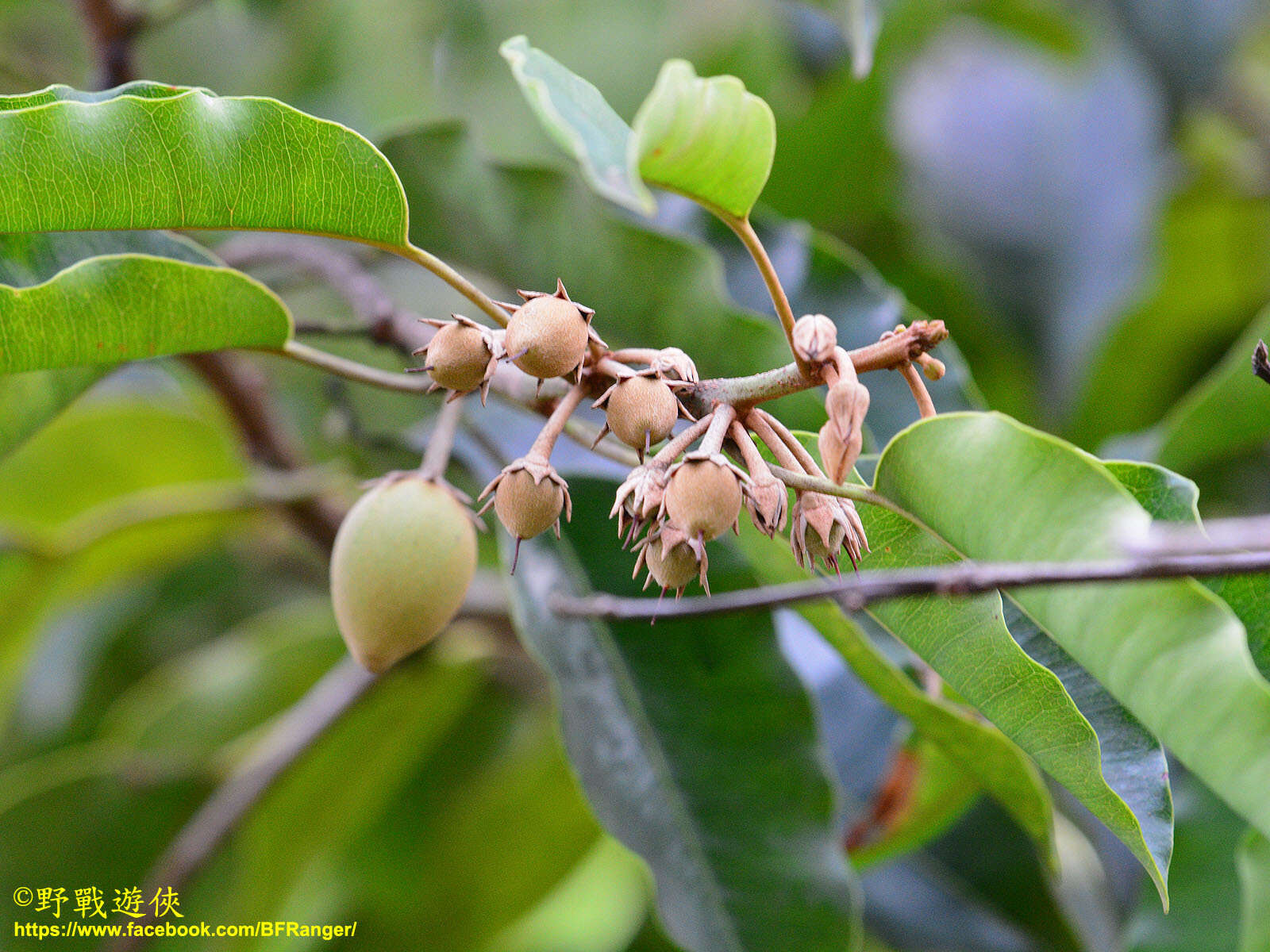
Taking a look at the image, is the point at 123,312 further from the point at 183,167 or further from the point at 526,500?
the point at 526,500

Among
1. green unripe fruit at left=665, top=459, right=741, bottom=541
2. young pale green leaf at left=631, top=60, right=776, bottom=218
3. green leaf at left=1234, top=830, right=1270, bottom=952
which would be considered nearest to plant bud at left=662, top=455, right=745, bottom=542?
green unripe fruit at left=665, top=459, right=741, bottom=541

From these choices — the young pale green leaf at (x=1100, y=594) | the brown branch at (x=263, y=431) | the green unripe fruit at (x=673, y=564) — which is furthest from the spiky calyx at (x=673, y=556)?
the brown branch at (x=263, y=431)

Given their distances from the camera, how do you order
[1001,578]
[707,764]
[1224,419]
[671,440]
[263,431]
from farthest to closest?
[263,431], [1224,419], [707,764], [671,440], [1001,578]

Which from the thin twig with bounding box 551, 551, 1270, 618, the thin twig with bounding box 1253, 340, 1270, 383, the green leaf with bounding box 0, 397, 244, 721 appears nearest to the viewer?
the thin twig with bounding box 551, 551, 1270, 618

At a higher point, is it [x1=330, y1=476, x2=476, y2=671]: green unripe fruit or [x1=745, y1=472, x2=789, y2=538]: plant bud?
Answer: [x1=745, y1=472, x2=789, y2=538]: plant bud

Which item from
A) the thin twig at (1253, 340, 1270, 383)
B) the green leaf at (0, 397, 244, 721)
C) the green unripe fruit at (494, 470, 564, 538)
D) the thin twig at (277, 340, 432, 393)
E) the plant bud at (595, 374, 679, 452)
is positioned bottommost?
the green leaf at (0, 397, 244, 721)

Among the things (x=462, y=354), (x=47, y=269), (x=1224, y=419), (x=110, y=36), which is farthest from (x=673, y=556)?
(x=110, y=36)

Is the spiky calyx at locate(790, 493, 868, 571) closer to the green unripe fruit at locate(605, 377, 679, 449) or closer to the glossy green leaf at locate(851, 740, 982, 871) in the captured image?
the green unripe fruit at locate(605, 377, 679, 449)
